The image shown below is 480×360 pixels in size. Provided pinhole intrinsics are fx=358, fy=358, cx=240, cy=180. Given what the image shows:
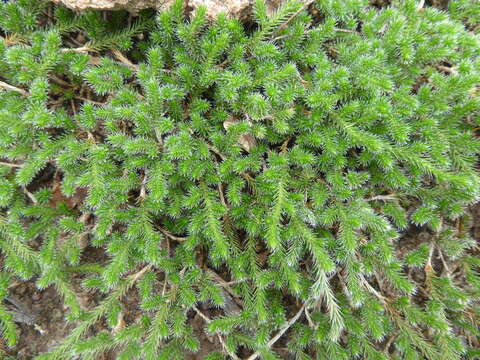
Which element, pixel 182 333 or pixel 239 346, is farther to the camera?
pixel 239 346

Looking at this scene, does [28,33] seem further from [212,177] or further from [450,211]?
[450,211]

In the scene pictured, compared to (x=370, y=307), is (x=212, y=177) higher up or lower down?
higher up

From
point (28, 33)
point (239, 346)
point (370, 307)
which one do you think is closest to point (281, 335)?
point (239, 346)

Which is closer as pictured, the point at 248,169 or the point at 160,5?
the point at 160,5

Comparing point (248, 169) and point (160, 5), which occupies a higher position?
point (160, 5)

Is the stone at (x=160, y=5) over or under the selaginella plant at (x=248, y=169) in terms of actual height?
over

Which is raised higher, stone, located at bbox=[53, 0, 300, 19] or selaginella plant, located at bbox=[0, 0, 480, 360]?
stone, located at bbox=[53, 0, 300, 19]

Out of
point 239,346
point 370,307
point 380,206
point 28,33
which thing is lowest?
point 239,346
